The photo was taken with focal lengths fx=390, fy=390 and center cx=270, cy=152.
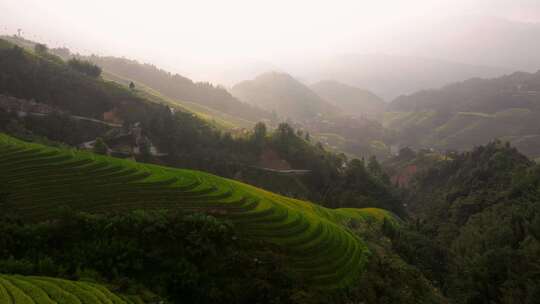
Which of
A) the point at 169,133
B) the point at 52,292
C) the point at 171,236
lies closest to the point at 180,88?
the point at 169,133

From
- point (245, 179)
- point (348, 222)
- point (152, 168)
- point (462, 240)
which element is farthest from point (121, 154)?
point (462, 240)

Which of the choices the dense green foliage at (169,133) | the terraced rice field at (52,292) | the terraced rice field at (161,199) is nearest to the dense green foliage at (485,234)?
the terraced rice field at (161,199)

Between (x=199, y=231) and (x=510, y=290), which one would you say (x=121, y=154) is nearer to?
(x=199, y=231)

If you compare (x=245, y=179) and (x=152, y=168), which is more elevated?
(x=152, y=168)

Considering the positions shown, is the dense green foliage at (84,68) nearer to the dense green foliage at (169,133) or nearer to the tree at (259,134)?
the dense green foliage at (169,133)

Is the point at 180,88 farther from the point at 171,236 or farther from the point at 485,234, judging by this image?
the point at 171,236

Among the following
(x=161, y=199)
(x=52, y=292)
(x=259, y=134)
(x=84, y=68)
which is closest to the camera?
(x=52, y=292)

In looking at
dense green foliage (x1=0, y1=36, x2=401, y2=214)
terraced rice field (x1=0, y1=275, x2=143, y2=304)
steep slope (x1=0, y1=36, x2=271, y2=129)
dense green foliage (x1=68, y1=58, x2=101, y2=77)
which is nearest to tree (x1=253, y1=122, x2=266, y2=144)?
dense green foliage (x1=0, y1=36, x2=401, y2=214)

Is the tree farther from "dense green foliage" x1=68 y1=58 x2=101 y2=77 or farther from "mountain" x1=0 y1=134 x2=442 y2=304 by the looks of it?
"mountain" x1=0 y1=134 x2=442 y2=304
